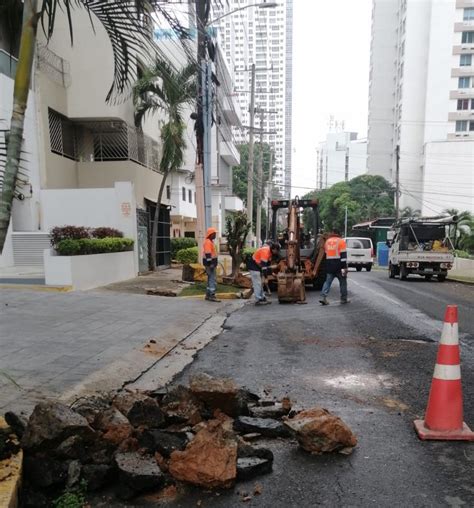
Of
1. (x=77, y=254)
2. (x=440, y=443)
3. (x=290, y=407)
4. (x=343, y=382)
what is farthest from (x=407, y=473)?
(x=77, y=254)

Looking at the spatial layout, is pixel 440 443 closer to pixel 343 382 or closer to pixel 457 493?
pixel 457 493

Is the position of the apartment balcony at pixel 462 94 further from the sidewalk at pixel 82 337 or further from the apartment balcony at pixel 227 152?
the sidewalk at pixel 82 337

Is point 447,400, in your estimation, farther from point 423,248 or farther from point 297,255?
point 423,248

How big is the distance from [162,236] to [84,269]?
8.75 m

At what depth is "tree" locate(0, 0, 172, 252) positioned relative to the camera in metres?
2.70

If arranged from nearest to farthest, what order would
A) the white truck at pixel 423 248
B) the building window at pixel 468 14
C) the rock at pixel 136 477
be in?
the rock at pixel 136 477 < the white truck at pixel 423 248 < the building window at pixel 468 14

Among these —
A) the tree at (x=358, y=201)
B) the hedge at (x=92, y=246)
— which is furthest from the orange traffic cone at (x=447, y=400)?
the tree at (x=358, y=201)

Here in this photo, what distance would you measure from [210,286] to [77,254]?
3.47 metres

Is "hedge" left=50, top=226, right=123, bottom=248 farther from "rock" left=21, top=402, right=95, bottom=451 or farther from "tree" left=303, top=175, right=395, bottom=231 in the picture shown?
"tree" left=303, top=175, right=395, bottom=231

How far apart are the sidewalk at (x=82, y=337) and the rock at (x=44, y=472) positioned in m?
1.16

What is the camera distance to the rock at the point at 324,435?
3311 millimetres

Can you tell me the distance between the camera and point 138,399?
370 centimetres

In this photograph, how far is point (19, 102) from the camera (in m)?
2.71

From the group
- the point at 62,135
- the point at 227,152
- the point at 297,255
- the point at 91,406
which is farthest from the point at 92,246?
the point at 227,152
